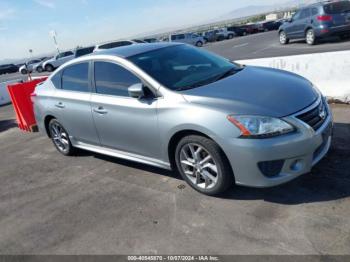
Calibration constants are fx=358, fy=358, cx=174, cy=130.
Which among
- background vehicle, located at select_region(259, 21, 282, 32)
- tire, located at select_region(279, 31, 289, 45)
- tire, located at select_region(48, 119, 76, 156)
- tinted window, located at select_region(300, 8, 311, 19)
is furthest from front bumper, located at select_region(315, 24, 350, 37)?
background vehicle, located at select_region(259, 21, 282, 32)

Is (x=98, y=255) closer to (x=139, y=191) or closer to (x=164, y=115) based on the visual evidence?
(x=139, y=191)

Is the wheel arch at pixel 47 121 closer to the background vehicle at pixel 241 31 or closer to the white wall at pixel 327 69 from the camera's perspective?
the white wall at pixel 327 69

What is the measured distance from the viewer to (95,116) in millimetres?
5043

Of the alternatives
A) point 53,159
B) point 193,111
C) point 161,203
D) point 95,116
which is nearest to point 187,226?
point 161,203

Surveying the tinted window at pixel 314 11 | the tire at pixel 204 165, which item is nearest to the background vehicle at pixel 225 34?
the tinted window at pixel 314 11

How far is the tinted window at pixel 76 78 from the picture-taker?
17.3 feet

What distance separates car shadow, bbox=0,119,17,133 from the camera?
10094 mm

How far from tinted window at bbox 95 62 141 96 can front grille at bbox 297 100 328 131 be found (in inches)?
78.3

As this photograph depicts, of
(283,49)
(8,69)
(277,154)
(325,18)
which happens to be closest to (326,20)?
(325,18)

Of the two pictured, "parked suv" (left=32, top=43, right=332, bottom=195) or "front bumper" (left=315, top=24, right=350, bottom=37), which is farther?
"front bumper" (left=315, top=24, right=350, bottom=37)

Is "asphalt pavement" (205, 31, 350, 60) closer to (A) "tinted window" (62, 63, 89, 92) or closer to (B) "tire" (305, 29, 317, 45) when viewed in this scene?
(B) "tire" (305, 29, 317, 45)

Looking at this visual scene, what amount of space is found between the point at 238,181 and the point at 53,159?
3936 millimetres

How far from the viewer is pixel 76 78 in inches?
217

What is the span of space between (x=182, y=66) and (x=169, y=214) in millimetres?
1923
